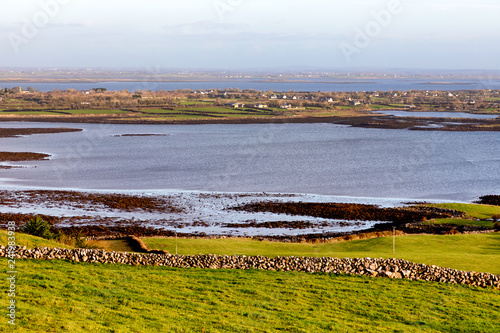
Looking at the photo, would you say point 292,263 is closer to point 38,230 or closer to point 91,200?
point 38,230

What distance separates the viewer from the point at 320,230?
109ft

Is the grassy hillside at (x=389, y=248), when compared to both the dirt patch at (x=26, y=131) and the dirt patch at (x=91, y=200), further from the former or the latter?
the dirt patch at (x=26, y=131)

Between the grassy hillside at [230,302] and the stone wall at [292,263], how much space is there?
0.49 m

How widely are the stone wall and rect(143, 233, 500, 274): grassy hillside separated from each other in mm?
1591

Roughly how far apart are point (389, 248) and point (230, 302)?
436 inches

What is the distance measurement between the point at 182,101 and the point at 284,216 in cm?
13323

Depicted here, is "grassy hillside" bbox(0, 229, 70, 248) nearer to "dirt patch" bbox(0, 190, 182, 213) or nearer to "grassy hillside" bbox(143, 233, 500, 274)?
"grassy hillside" bbox(143, 233, 500, 274)

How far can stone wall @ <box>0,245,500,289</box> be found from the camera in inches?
624

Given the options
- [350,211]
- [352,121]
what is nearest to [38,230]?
[350,211]

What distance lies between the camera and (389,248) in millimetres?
22000

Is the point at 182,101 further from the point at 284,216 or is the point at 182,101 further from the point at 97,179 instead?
the point at 284,216

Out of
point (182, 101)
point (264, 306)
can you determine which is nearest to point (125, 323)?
point (264, 306)

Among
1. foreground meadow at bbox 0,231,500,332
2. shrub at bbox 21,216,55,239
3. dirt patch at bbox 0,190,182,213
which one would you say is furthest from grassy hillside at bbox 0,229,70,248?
dirt patch at bbox 0,190,182,213

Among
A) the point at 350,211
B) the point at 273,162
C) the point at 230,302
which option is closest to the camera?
the point at 230,302
